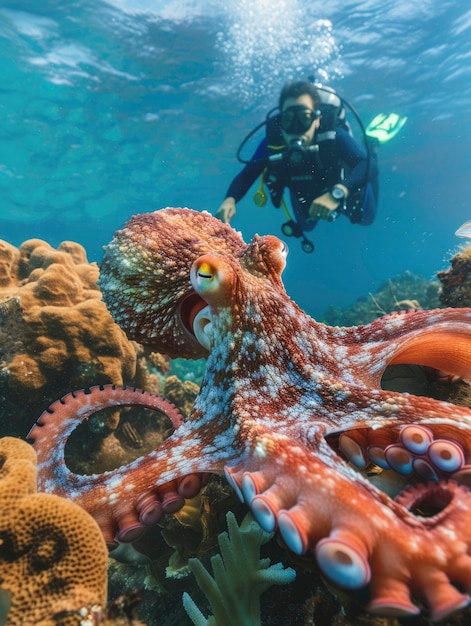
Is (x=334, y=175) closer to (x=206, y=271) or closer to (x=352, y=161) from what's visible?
(x=352, y=161)

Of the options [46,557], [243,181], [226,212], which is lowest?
[46,557]

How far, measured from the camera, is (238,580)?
1.91 meters

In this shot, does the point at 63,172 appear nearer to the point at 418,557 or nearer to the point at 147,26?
the point at 147,26

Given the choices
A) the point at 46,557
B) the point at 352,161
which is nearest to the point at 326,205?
the point at 352,161

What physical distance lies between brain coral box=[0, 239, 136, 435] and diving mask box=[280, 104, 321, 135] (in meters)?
6.53

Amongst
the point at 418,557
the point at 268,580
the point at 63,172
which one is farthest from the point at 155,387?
the point at 63,172

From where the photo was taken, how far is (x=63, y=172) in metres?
30.6

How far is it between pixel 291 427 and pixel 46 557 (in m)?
0.96

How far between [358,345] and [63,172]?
34.6m

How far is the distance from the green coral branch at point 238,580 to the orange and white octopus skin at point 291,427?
2.19 feet

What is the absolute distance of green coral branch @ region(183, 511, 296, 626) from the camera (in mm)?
1841

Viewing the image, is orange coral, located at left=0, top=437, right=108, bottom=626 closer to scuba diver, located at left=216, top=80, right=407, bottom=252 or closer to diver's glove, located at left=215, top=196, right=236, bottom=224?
diver's glove, located at left=215, top=196, right=236, bottom=224

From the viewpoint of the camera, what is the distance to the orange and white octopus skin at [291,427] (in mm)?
916

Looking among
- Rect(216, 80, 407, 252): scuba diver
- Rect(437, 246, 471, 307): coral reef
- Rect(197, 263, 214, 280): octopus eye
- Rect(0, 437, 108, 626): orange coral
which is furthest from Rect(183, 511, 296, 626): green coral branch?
Rect(216, 80, 407, 252): scuba diver
